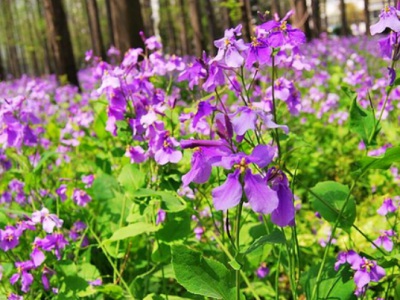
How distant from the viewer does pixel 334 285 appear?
1.53 meters

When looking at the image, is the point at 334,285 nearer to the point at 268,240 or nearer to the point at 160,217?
the point at 268,240

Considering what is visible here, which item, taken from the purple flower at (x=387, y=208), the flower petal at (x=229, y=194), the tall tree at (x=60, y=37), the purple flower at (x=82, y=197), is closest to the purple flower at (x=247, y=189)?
the flower petal at (x=229, y=194)

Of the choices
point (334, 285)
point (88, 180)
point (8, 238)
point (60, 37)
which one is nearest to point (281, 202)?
point (334, 285)

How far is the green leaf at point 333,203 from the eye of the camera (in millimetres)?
1526

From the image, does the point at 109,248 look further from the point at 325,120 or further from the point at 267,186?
the point at 325,120

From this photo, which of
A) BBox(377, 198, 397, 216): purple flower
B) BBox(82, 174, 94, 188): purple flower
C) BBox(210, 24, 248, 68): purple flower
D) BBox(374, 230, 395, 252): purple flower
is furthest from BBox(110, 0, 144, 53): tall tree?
BBox(210, 24, 248, 68): purple flower

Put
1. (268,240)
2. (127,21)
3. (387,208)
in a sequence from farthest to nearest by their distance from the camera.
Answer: (127,21) → (387,208) → (268,240)

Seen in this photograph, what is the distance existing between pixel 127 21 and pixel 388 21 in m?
4.82

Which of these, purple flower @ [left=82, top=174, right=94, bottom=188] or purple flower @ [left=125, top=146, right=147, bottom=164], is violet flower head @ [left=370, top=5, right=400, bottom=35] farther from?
purple flower @ [left=82, top=174, right=94, bottom=188]

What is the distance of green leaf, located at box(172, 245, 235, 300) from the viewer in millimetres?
1236

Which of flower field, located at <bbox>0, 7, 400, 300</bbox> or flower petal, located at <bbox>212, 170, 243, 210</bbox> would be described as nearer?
flower petal, located at <bbox>212, 170, 243, 210</bbox>

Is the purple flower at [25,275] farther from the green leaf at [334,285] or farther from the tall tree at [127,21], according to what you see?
the tall tree at [127,21]

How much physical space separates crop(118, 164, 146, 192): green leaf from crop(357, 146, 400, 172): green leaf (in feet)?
2.67

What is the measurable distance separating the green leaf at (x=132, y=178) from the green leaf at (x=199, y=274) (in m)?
0.64
